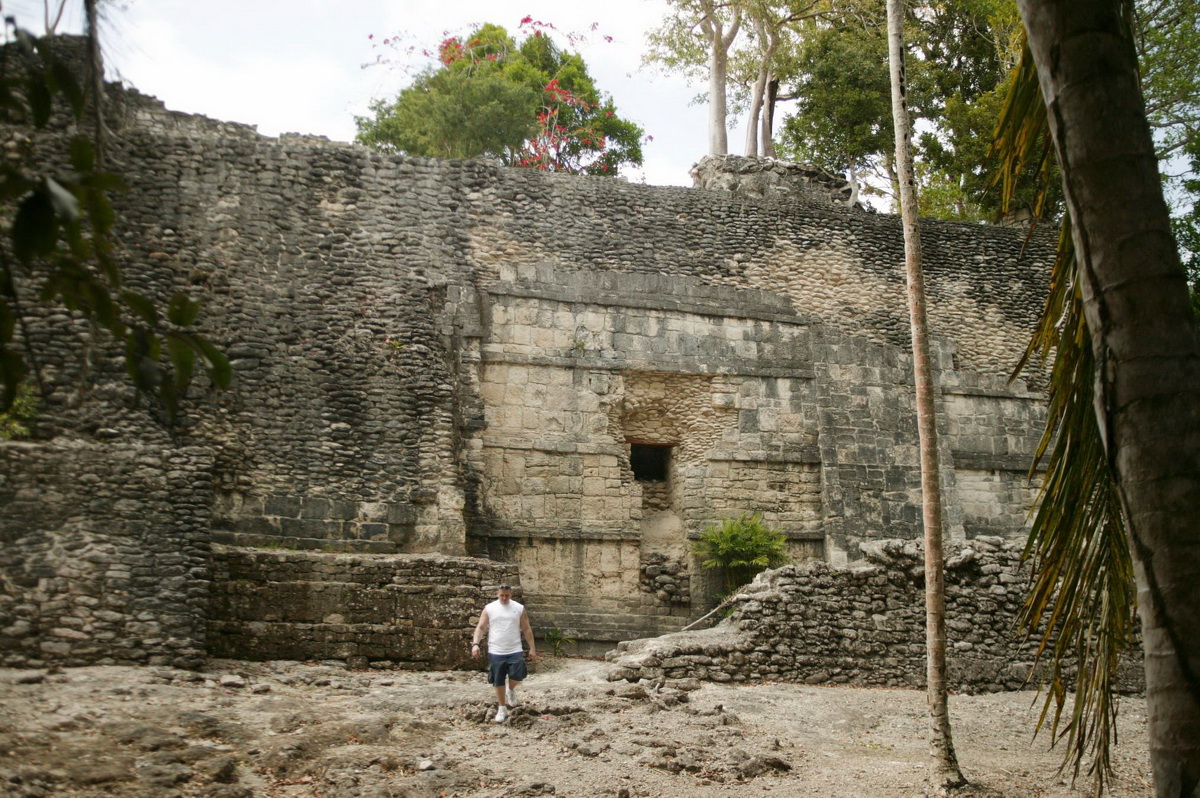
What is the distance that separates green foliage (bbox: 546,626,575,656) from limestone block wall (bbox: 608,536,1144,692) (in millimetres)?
1513

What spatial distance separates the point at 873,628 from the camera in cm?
1074

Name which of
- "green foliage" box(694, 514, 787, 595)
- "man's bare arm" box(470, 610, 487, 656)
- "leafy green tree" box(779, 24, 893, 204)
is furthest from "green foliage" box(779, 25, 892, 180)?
"man's bare arm" box(470, 610, 487, 656)

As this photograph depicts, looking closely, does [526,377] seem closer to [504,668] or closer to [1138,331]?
[504,668]

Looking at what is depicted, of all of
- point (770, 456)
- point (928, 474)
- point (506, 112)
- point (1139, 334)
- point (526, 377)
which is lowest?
point (928, 474)

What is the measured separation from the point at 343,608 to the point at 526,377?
442cm

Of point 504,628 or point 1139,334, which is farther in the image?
point 504,628

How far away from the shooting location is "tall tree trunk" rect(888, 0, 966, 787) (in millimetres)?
7211

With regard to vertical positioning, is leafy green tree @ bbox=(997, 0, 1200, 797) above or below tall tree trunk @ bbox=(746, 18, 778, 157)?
below

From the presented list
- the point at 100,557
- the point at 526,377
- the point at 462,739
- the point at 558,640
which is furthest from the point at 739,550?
the point at 100,557

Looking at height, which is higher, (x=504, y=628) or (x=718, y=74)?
(x=718, y=74)

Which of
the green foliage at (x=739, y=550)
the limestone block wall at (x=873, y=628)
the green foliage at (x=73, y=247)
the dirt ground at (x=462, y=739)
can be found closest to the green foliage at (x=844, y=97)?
the green foliage at (x=739, y=550)

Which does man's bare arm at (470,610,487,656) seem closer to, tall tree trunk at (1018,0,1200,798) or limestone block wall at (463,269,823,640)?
limestone block wall at (463,269,823,640)

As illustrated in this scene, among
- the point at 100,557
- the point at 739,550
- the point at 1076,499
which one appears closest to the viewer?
the point at 1076,499

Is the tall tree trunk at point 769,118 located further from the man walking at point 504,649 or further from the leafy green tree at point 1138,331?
the leafy green tree at point 1138,331
